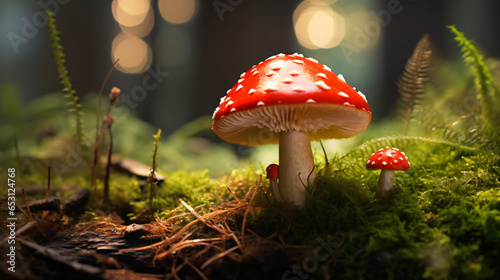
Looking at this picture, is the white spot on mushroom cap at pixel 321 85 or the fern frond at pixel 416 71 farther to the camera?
the fern frond at pixel 416 71

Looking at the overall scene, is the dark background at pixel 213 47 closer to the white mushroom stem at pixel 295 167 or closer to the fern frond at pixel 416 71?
the fern frond at pixel 416 71

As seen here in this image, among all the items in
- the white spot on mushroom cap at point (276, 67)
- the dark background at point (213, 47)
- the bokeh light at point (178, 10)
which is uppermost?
the bokeh light at point (178, 10)

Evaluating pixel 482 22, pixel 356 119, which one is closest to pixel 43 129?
pixel 356 119

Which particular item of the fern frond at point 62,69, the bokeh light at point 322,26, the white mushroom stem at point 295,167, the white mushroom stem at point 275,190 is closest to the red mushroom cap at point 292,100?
the white mushroom stem at point 295,167

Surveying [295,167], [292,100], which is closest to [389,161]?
[295,167]

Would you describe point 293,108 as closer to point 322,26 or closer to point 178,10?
point 322,26

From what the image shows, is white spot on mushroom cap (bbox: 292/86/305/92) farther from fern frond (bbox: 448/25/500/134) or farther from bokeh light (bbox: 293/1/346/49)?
bokeh light (bbox: 293/1/346/49)

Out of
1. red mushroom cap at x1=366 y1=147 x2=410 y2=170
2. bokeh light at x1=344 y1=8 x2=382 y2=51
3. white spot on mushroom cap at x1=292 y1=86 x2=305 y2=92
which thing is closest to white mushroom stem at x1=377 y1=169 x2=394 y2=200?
red mushroom cap at x1=366 y1=147 x2=410 y2=170
